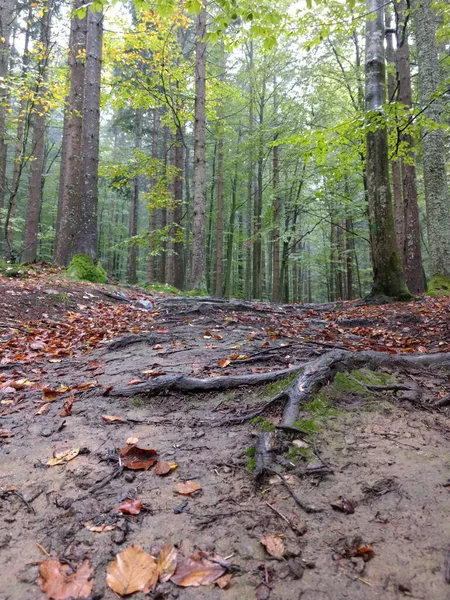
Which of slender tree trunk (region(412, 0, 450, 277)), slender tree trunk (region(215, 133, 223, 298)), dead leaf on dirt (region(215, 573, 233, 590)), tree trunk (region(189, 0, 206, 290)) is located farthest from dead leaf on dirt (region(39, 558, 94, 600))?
slender tree trunk (region(215, 133, 223, 298))

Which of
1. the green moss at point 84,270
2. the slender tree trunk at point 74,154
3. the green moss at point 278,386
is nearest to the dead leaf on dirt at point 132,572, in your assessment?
the green moss at point 278,386

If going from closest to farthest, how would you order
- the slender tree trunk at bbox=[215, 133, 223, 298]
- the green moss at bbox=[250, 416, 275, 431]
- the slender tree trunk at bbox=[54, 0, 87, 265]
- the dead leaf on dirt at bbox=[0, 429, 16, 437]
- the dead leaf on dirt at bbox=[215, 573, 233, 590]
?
the dead leaf on dirt at bbox=[215, 573, 233, 590] → the green moss at bbox=[250, 416, 275, 431] → the dead leaf on dirt at bbox=[0, 429, 16, 437] → the slender tree trunk at bbox=[54, 0, 87, 265] → the slender tree trunk at bbox=[215, 133, 223, 298]

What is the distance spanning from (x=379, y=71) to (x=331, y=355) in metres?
6.97

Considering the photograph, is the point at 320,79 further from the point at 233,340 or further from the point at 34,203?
the point at 233,340

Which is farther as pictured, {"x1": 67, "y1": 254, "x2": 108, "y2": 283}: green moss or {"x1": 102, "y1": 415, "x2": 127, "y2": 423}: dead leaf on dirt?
{"x1": 67, "y1": 254, "x2": 108, "y2": 283}: green moss

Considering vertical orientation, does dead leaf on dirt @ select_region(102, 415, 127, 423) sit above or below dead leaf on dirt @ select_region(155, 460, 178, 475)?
above

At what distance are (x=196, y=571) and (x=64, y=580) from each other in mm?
447

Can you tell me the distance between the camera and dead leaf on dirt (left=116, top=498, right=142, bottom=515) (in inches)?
58.8

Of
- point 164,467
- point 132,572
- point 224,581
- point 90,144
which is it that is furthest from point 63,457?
point 90,144

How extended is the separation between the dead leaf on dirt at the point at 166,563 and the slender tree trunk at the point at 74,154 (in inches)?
360

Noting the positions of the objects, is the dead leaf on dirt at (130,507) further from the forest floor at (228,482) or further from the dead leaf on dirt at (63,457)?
the dead leaf on dirt at (63,457)

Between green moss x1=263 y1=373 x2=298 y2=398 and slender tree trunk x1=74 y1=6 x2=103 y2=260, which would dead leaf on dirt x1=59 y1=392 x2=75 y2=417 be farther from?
slender tree trunk x1=74 y1=6 x2=103 y2=260

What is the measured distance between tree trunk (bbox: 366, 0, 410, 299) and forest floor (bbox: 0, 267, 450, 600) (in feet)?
15.2

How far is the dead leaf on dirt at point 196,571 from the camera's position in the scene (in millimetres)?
1150
